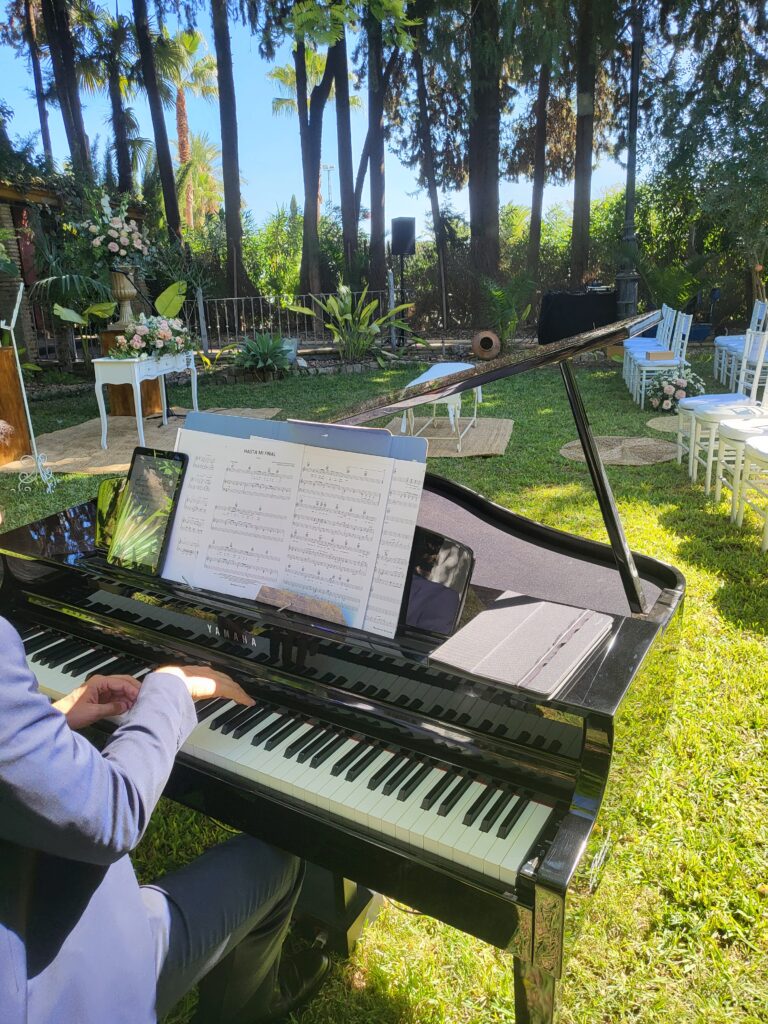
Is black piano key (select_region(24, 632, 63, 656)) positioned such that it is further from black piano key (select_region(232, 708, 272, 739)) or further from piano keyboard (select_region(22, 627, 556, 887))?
black piano key (select_region(232, 708, 272, 739))

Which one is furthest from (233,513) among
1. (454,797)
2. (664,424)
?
(664,424)

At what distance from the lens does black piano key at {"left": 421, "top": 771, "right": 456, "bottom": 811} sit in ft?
4.92

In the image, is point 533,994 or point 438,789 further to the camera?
point 438,789

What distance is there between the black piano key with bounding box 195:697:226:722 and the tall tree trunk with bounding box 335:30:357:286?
17.3 meters

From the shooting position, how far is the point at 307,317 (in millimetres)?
17594

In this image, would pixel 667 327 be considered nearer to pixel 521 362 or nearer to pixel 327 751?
pixel 521 362

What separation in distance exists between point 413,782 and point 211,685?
0.52 metres

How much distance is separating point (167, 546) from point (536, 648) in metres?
1.13

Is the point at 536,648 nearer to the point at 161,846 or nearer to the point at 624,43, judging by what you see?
the point at 161,846

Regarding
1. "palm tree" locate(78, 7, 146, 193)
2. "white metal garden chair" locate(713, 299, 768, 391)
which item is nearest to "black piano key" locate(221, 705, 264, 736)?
"white metal garden chair" locate(713, 299, 768, 391)

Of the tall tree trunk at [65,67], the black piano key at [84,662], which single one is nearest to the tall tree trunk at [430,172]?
the tall tree trunk at [65,67]

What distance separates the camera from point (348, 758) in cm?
165

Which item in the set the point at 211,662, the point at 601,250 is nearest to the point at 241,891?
the point at 211,662

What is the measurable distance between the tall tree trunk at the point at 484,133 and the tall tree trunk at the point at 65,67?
32.2 ft
